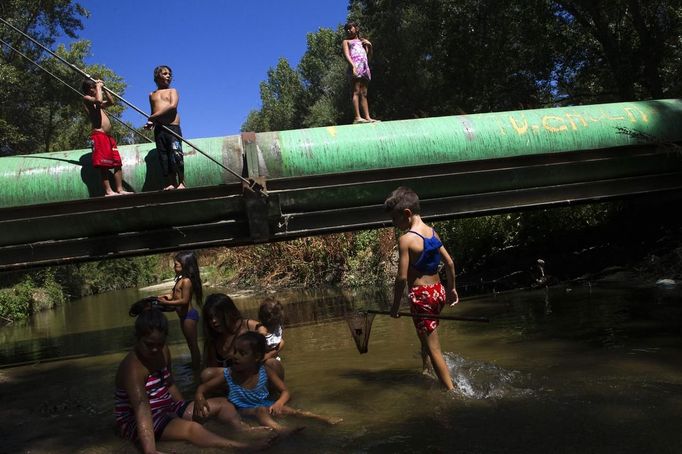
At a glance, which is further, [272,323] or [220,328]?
[272,323]

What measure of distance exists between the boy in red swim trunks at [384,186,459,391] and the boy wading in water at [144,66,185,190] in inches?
118

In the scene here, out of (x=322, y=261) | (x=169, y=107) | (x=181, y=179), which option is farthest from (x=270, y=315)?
(x=322, y=261)

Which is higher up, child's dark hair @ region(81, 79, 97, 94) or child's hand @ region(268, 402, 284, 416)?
child's dark hair @ region(81, 79, 97, 94)

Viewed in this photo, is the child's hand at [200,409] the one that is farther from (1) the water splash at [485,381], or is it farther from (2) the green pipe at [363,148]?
(2) the green pipe at [363,148]

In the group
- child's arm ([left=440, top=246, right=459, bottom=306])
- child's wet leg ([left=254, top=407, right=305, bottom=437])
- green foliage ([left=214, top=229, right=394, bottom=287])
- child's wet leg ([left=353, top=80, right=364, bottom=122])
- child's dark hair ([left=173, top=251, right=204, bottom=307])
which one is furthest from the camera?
green foliage ([left=214, top=229, right=394, bottom=287])

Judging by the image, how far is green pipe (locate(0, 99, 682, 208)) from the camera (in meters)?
6.55

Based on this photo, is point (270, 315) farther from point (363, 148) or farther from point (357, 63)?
point (357, 63)

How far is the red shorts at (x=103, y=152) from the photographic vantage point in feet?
20.2

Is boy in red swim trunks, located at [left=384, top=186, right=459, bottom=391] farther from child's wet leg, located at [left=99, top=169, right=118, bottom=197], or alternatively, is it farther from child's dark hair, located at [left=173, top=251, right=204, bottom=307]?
child's wet leg, located at [left=99, top=169, right=118, bottom=197]

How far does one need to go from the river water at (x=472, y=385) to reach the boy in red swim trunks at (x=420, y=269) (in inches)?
13.0

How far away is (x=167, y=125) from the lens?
21.3 ft

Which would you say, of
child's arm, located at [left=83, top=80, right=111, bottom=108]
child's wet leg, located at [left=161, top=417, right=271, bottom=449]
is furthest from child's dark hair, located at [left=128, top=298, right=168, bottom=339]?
child's arm, located at [left=83, top=80, right=111, bottom=108]

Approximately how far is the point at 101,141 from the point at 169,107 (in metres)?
0.81

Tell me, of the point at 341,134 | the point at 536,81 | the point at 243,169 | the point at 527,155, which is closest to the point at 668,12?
the point at 536,81
